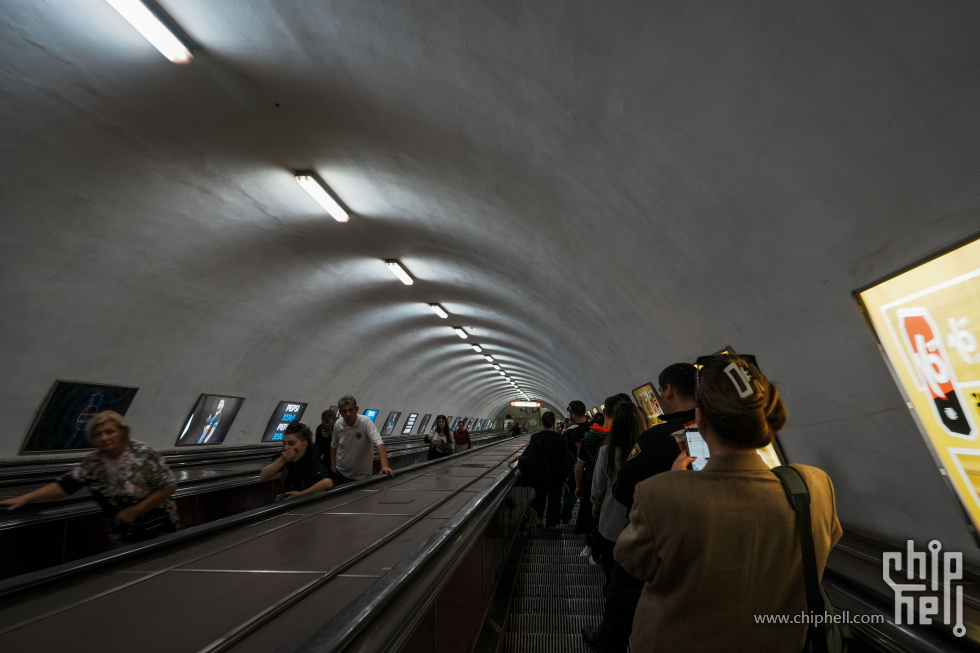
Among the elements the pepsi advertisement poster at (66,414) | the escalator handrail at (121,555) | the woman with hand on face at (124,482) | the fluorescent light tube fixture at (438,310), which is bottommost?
the escalator handrail at (121,555)

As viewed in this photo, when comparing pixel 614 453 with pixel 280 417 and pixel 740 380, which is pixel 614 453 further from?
pixel 280 417

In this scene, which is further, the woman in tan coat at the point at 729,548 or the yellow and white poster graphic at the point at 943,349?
the yellow and white poster graphic at the point at 943,349

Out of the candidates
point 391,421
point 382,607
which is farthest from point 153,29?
point 391,421

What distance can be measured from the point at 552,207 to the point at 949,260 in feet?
12.3

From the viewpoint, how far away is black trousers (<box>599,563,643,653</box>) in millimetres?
2893

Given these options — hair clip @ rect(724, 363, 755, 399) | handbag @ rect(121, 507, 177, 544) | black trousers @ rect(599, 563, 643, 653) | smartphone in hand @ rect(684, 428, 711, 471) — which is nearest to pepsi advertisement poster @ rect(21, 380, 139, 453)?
handbag @ rect(121, 507, 177, 544)

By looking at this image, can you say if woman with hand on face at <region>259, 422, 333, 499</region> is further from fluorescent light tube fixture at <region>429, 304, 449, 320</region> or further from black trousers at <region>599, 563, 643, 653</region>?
fluorescent light tube fixture at <region>429, 304, 449, 320</region>

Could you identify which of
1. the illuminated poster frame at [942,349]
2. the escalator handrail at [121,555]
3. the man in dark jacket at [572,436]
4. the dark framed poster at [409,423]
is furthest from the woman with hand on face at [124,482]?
the dark framed poster at [409,423]

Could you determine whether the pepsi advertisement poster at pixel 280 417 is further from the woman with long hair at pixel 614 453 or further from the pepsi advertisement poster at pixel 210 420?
the woman with long hair at pixel 614 453

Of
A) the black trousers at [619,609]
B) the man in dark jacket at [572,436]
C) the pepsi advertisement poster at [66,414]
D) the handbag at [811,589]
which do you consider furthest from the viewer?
the pepsi advertisement poster at [66,414]

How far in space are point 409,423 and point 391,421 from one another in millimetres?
2774

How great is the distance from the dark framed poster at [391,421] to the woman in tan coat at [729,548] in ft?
71.7

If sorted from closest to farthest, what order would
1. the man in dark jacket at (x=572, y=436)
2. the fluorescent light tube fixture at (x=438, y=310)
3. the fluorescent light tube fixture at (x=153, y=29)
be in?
the fluorescent light tube fixture at (x=153, y=29)
the man in dark jacket at (x=572, y=436)
the fluorescent light tube fixture at (x=438, y=310)

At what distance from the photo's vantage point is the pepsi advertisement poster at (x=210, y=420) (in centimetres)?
1159
